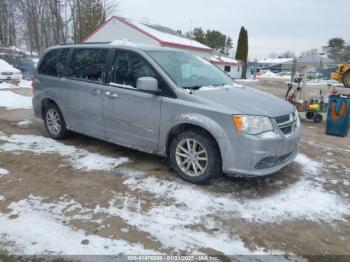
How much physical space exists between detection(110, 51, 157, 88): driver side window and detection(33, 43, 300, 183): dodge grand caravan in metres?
0.01

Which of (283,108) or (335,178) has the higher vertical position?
(283,108)

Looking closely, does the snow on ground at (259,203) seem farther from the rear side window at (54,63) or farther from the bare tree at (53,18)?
the bare tree at (53,18)

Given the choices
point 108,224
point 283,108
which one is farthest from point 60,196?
point 283,108

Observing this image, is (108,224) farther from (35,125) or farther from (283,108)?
(35,125)

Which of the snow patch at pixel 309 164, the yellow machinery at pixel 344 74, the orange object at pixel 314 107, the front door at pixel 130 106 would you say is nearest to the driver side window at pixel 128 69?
the front door at pixel 130 106

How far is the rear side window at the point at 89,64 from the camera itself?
17.0 ft

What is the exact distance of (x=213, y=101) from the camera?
4.09m

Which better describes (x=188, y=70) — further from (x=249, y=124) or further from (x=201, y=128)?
(x=249, y=124)

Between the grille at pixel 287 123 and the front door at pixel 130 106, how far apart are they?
1.59m

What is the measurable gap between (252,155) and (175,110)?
116cm

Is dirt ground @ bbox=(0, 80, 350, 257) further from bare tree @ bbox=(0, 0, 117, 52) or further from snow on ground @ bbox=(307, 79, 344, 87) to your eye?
bare tree @ bbox=(0, 0, 117, 52)

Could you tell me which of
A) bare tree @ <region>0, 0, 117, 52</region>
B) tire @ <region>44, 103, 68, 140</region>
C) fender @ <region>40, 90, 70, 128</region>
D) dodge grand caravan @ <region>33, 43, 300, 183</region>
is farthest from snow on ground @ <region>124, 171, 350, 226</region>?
bare tree @ <region>0, 0, 117, 52</region>

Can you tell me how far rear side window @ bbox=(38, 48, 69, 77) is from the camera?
19.3 ft

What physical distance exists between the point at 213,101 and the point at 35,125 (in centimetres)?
502
